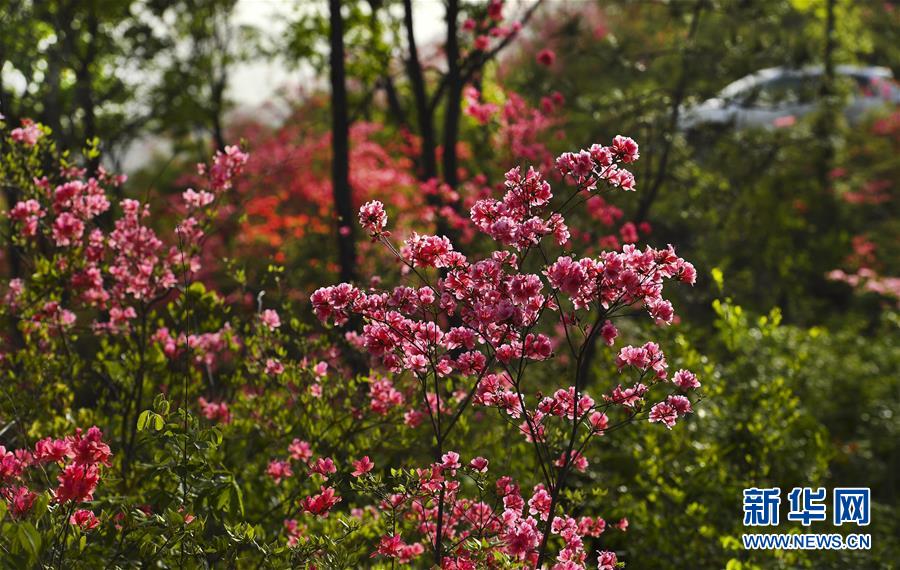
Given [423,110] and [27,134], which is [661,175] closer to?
[423,110]

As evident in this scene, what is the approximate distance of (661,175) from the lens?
8.23m

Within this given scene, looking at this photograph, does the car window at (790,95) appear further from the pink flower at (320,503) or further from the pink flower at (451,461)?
the pink flower at (320,503)

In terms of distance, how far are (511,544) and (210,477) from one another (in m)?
1.02

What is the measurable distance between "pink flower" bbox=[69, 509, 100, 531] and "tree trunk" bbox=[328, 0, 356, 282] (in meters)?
4.66

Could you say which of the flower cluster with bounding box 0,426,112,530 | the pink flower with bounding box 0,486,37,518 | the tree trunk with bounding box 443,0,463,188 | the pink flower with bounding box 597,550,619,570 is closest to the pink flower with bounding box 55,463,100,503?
the flower cluster with bounding box 0,426,112,530

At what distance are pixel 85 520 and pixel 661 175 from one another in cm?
639

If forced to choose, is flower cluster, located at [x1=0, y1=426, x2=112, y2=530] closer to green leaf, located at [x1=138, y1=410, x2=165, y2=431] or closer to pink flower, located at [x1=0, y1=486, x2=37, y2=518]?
pink flower, located at [x1=0, y1=486, x2=37, y2=518]

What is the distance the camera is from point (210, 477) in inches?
116

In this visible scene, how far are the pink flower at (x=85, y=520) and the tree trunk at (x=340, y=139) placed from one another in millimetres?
4658

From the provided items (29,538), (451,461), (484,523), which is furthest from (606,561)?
(29,538)

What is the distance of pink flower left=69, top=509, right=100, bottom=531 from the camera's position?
297 centimetres

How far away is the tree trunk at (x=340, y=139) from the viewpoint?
7527mm

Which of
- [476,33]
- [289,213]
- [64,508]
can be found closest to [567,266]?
[64,508]

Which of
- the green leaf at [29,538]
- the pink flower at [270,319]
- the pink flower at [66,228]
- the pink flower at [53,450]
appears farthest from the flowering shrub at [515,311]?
the pink flower at [66,228]
